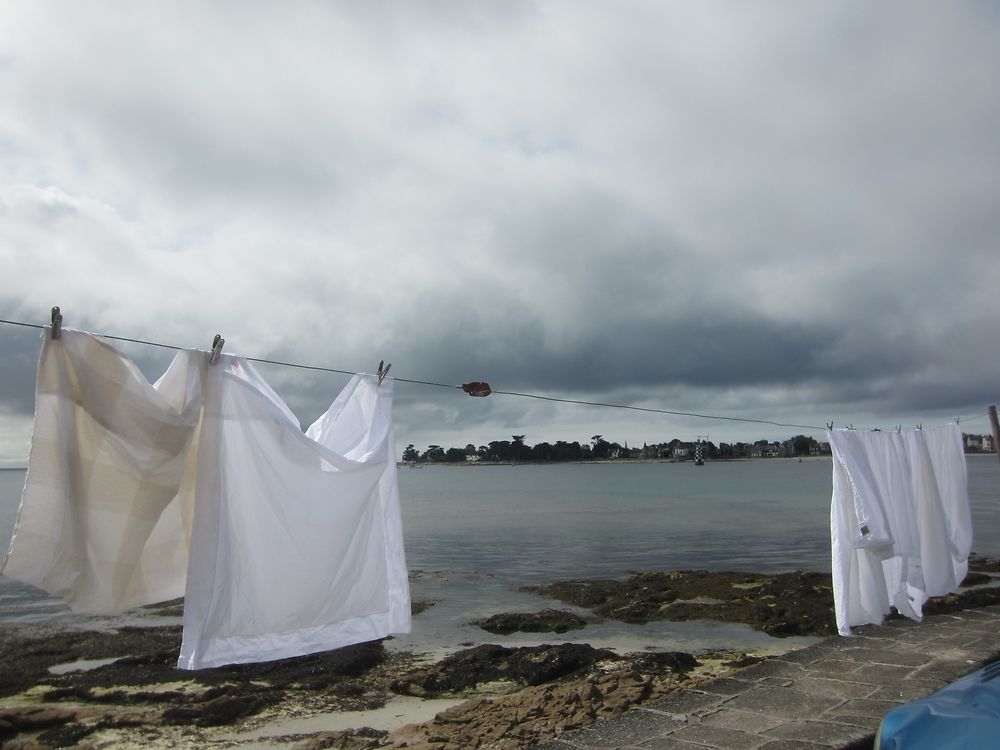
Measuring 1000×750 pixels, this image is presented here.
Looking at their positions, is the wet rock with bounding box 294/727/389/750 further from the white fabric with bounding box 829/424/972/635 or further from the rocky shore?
the white fabric with bounding box 829/424/972/635

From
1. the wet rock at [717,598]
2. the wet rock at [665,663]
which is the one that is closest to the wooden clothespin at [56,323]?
the wet rock at [665,663]

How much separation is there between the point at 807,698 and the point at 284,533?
4.45 metres

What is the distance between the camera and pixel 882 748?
3.92 metres

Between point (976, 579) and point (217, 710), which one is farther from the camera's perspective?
point (976, 579)

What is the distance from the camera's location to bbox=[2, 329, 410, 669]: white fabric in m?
3.71

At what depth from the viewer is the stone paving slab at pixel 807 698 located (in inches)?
204

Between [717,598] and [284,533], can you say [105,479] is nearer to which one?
[284,533]

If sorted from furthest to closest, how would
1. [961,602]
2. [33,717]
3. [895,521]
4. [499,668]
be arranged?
1. [961,602]
2. [499,668]
3. [895,521]
4. [33,717]

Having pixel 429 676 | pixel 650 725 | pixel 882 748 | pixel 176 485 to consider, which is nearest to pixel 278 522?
pixel 176 485

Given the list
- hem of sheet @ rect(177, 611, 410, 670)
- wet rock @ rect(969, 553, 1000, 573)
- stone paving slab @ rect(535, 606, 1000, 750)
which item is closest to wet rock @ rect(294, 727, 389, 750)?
stone paving slab @ rect(535, 606, 1000, 750)

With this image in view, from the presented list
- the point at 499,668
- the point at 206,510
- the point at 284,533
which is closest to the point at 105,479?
the point at 206,510

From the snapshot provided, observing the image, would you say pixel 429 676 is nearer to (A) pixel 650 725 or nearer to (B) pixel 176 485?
(A) pixel 650 725

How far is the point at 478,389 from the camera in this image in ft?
20.5

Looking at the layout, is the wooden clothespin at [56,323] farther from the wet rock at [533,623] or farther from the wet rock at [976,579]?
the wet rock at [976,579]
